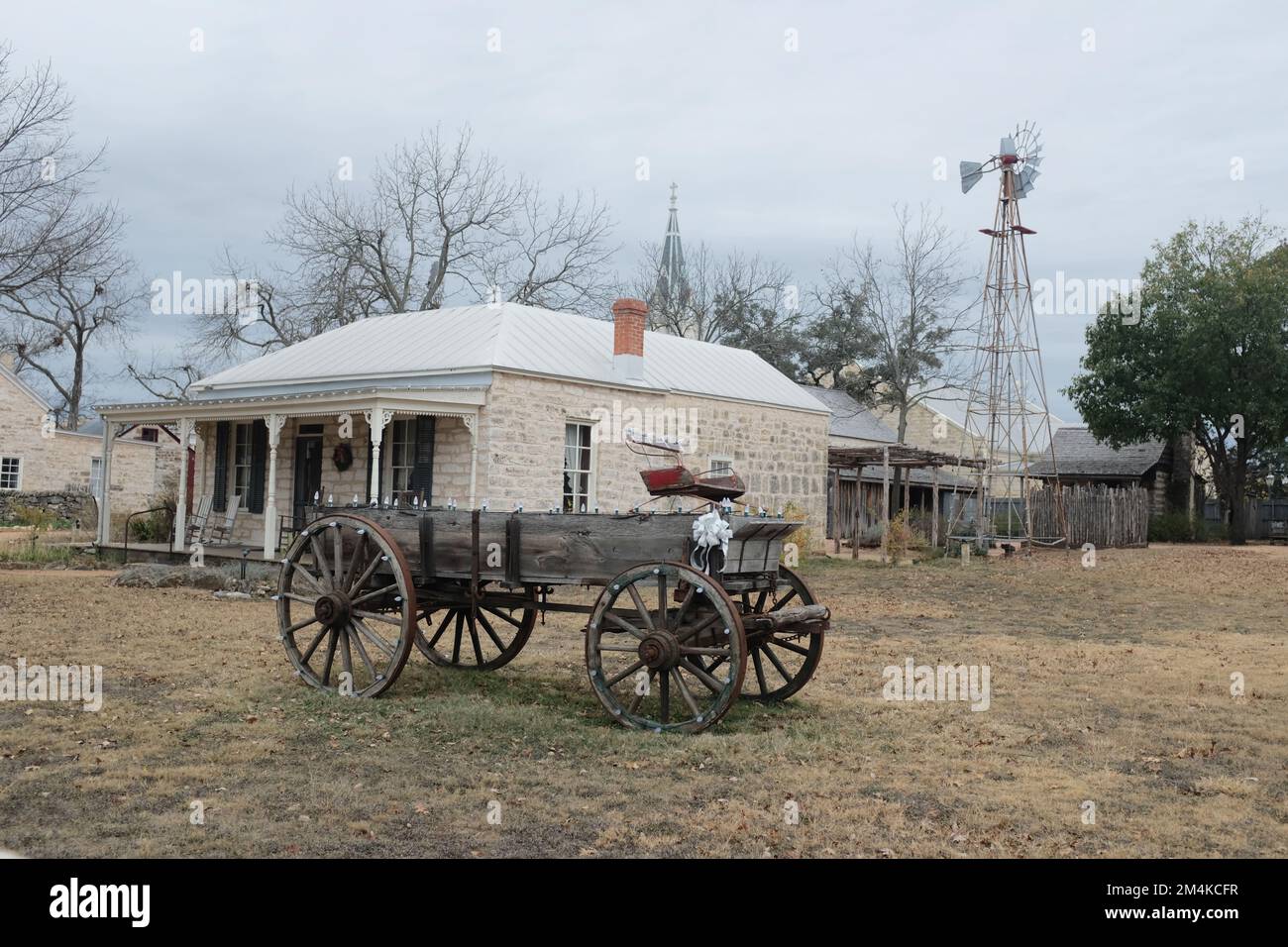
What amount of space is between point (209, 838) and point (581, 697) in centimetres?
356

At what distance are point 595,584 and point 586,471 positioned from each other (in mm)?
12085

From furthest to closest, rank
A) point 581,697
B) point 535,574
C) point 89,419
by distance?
1. point 89,419
2. point 581,697
3. point 535,574

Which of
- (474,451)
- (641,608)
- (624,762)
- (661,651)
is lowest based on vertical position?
Result: (624,762)

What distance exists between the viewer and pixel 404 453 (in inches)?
749

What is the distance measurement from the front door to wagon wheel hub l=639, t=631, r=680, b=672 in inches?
581

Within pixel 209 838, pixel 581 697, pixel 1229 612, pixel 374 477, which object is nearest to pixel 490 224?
pixel 374 477

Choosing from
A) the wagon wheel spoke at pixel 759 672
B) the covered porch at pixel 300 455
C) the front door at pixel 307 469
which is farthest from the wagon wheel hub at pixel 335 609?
the front door at pixel 307 469

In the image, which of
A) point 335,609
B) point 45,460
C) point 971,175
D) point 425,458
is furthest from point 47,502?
point 335,609

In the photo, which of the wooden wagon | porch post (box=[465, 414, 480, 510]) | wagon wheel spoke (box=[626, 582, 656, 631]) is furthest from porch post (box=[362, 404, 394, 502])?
wagon wheel spoke (box=[626, 582, 656, 631])

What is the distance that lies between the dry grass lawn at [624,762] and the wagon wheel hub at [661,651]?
0.44m

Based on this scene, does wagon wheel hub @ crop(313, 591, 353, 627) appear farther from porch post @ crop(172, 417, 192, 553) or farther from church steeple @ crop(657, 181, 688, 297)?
church steeple @ crop(657, 181, 688, 297)

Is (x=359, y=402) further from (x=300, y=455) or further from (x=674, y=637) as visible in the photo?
(x=674, y=637)
